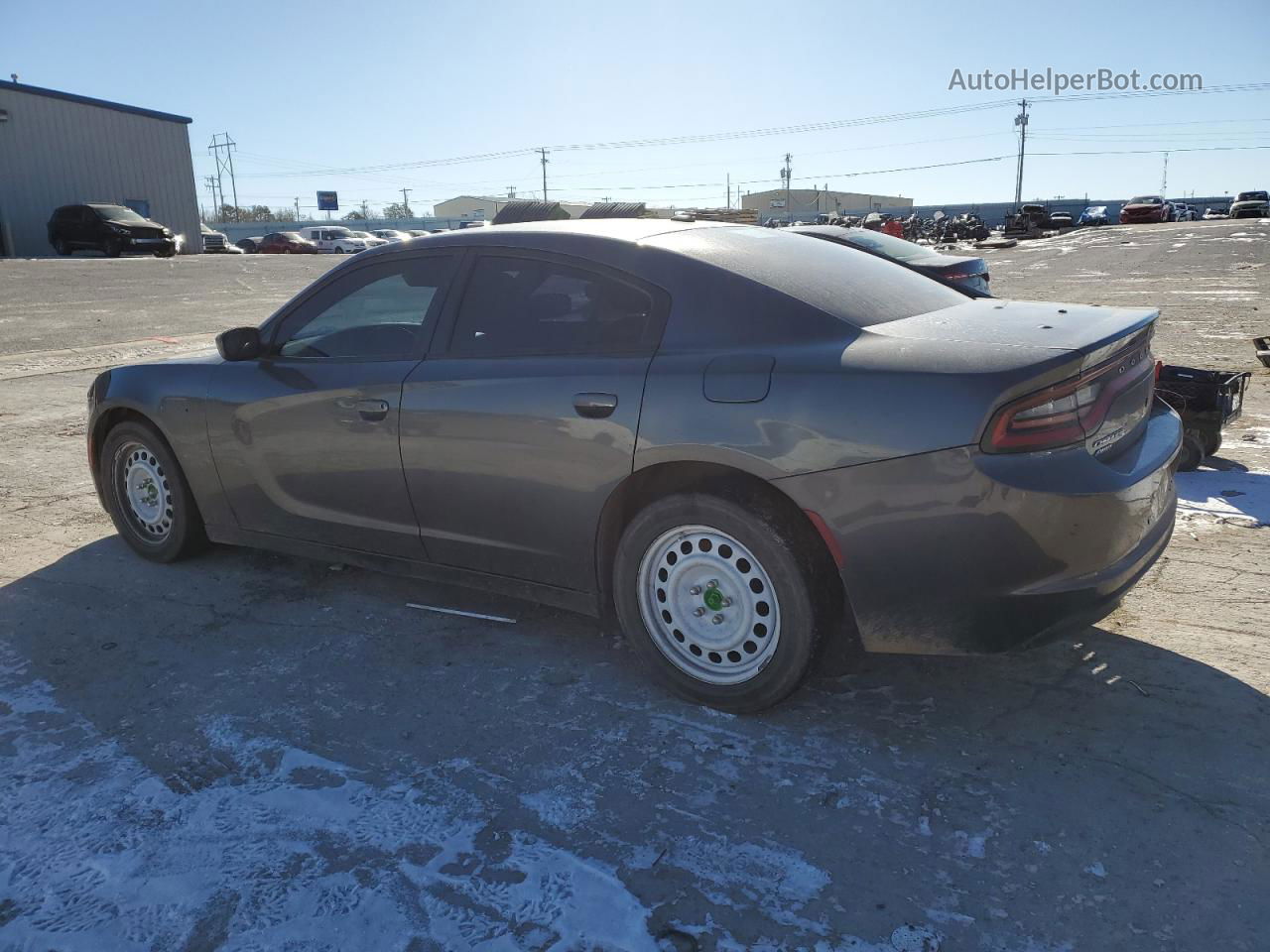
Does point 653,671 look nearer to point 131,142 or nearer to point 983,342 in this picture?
point 983,342

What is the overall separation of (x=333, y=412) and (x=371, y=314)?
1.48 feet

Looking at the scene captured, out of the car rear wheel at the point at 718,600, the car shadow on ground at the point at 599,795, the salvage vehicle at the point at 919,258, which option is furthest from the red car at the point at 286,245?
the car rear wheel at the point at 718,600

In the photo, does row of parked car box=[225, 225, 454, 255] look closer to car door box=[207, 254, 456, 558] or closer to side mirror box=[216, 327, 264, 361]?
side mirror box=[216, 327, 264, 361]

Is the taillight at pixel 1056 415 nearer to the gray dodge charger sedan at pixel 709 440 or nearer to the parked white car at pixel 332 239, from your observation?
the gray dodge charger sedan at pixel 709 440

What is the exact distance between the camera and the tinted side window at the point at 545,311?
3.23 metres

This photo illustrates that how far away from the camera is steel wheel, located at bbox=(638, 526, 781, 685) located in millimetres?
2984

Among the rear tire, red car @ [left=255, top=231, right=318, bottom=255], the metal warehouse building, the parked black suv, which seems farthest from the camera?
red car @ [left=255, top=231, right=318, bottom=255]

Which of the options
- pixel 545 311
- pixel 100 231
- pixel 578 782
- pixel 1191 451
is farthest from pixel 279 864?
pixel 100 231

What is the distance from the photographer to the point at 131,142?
1471 inches

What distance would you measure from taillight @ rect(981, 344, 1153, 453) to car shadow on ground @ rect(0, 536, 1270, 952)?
922 mm

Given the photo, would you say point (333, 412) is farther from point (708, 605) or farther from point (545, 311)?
point (708, 605)

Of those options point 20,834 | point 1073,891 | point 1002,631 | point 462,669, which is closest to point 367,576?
point 462,669

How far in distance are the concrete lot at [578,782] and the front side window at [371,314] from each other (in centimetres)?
108

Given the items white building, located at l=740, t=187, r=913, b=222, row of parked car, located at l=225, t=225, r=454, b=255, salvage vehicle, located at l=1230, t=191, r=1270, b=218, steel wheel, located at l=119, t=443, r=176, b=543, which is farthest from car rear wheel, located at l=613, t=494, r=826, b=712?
white building, located at l=740, t=187, r=913, b=222
